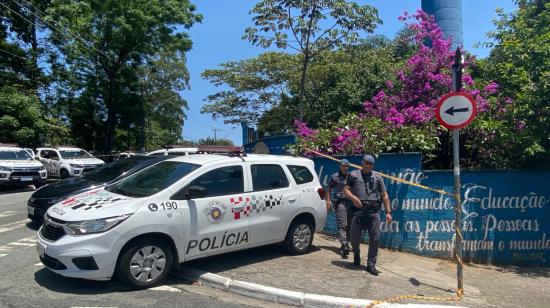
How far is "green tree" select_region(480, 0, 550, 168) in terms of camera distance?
821cm

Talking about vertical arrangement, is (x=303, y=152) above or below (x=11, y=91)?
below

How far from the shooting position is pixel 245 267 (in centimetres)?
655

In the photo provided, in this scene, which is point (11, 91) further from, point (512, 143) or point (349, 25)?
point (512, 143)

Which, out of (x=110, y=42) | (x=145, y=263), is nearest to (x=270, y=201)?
(x=145, y=263)

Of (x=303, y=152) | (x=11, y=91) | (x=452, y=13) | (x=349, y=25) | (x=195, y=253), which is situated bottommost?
(x=195, y=253)

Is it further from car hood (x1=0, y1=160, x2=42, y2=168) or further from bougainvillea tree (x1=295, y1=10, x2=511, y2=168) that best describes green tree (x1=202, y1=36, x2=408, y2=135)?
car hood (x1=0, y1=160, x2=42, y2=168)

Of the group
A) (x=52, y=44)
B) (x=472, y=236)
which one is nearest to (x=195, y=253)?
(x=472, y=236)

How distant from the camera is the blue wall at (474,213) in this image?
8.62m

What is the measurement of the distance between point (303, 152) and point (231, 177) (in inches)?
161

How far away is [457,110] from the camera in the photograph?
615 cm

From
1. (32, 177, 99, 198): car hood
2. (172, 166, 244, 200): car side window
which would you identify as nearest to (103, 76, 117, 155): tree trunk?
(32, 177, 99, 198): car hood

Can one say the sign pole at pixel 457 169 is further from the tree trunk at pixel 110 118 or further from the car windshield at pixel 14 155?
the tree trunk at pixel 110 118

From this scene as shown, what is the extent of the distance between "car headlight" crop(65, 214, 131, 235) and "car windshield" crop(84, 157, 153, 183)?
12.9 ft

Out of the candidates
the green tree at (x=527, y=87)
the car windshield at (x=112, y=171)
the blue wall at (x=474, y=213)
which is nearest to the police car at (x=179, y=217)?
the blue wall at (x=474, y=213)
